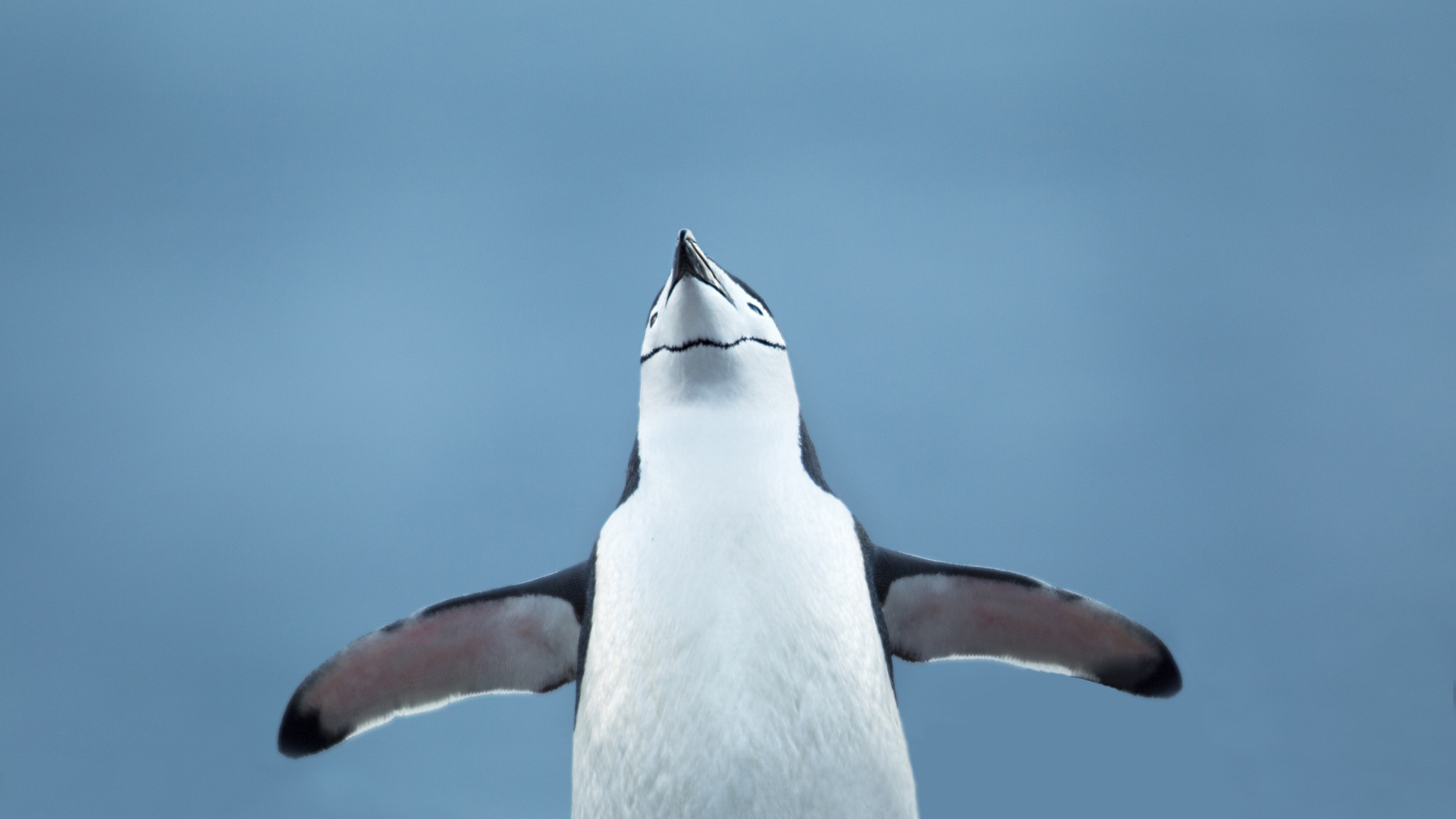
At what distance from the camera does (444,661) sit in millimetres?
1412

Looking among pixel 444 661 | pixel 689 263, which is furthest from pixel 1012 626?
pixel 444 661

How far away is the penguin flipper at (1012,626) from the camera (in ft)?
4.44

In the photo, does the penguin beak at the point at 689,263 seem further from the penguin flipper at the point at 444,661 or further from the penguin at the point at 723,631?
the penguin flipper at the point at 444,661

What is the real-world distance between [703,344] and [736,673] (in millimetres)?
486

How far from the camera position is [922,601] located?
4.57 ft

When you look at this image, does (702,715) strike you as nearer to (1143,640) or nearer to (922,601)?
(922,601)

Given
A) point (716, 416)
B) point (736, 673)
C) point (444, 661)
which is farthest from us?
point (444, 661)

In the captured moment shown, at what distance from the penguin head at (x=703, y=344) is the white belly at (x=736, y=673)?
17 cm

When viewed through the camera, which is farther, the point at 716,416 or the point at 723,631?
the point at 716,416

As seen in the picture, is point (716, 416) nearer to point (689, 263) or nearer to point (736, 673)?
point (689, 263)

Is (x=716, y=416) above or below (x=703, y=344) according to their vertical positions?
below

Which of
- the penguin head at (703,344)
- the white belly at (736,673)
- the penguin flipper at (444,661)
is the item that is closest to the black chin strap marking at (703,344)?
the penguin head at (703,344)

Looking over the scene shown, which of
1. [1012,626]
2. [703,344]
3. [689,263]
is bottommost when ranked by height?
[1012,626]

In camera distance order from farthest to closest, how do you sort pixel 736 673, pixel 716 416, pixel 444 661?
pixel 444 661, pixel 716 416, pixel 736 673
